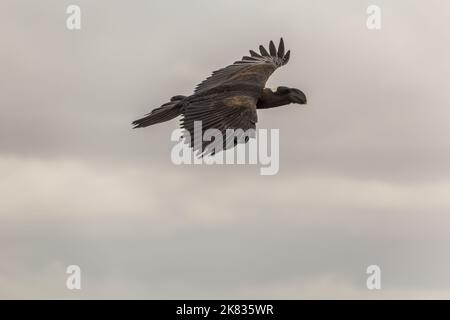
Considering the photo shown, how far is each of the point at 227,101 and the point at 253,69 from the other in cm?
563

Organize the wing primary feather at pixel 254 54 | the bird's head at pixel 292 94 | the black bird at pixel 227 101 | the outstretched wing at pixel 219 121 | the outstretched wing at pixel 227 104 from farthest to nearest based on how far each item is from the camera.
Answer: the wing primary feather at pixel 254 54 < the bird's head at pixel 292 94 < the black bird at pixel 227 101 < the outstretched wing at pixel 227 104 < the outstretched wing at pixel 219 121

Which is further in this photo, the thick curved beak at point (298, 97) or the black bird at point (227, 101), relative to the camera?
the thick curved beak at point (298, 97)

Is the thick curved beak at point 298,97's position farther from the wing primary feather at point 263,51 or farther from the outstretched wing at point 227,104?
the wing primary feather at point 263,51

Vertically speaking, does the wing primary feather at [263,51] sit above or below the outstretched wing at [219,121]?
above

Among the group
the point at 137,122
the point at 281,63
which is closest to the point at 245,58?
the point at 281,63

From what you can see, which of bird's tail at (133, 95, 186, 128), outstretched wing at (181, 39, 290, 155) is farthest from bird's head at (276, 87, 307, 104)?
bird's tail at (133, 95, 186, 128)

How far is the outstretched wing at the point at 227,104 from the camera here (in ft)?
145

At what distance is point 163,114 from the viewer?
157ft

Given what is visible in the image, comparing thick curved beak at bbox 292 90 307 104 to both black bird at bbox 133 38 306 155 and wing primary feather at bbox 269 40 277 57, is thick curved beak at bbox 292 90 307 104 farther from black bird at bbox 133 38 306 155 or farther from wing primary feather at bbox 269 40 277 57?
wing primary feather at bbox 269 40 277 57

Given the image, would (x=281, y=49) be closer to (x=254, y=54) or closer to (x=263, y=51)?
(x=263, y=51)

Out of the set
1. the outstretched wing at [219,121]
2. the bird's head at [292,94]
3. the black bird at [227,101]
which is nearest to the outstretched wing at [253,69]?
the black bird at [227,101]

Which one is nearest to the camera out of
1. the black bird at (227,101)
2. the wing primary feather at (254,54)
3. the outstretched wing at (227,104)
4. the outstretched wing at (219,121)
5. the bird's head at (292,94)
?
the outstretched wing at (219,121)

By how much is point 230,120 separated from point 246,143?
156cm

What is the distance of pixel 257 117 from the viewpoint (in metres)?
46.1
